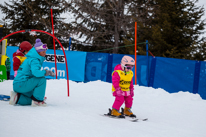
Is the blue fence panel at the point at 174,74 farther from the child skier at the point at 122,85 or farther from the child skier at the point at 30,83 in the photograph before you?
Answer: the child skier at the point at 30,83

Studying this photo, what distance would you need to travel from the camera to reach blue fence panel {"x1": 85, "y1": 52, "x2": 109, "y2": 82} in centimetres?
1245

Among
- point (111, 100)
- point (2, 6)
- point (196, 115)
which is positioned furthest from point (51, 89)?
point (2, 6)

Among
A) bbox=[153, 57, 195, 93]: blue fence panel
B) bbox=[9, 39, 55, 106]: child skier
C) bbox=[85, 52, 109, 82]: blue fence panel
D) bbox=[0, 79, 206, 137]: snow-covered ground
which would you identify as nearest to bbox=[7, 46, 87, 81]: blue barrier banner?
bbox=[85, 52, 109, 82]: blue fence panel

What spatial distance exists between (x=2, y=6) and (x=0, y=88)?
19.8 meters

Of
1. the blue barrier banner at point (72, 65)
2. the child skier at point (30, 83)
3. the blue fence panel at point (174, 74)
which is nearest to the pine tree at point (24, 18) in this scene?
the blue barrier banner at point (72, 65)

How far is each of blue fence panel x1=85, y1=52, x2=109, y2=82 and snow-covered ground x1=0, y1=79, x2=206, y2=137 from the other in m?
3.28

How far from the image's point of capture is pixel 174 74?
35.5 ft

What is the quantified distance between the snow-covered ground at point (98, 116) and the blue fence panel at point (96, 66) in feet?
10.8

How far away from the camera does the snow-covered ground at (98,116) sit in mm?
3732

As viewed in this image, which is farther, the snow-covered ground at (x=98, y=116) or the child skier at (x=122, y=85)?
the child skier at (x=122, y=85)

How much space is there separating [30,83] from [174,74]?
6979mm

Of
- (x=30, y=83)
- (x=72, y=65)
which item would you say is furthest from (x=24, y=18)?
(x=30, y=83)

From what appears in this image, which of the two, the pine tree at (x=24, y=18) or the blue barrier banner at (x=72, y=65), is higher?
the pine tree at (x=24, y=18)

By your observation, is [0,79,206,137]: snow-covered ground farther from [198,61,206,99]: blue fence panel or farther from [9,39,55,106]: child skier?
[198,61,206,99]: blue fence panel
